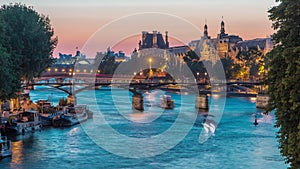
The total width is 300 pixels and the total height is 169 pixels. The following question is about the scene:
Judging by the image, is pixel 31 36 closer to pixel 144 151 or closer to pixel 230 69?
pixel 144 151

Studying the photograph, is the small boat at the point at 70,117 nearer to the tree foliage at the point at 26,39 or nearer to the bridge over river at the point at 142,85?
the tree foliage at the point at 26,39

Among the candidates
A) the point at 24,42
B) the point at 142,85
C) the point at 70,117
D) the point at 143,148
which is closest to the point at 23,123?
the point at 24,42

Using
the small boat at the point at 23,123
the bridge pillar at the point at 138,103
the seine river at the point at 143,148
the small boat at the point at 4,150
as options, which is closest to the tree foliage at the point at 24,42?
the small boat at the point at 23,123

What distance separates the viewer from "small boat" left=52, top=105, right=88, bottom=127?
127ft

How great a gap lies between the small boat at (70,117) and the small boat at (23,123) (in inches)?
83.9

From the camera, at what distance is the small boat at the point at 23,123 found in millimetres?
32559

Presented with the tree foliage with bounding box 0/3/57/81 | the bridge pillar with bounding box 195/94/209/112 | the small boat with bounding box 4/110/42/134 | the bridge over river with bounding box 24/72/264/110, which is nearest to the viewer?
the tree foliage with bounding box 0/3/57/81

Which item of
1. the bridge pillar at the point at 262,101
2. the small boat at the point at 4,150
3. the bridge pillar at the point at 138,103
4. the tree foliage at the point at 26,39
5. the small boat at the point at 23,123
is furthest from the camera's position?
the bridge pillar at the point at 262,101

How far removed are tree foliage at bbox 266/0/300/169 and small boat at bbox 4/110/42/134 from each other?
75.2 feet

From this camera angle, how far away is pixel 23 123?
3372 centimetres

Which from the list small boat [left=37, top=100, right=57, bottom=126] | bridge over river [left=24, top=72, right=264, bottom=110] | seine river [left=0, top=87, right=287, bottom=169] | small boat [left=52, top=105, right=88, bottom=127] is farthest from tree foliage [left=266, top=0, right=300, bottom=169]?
bridge over river [left=24, top=72, right=264, bottom=110]

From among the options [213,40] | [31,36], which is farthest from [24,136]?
[213,40]

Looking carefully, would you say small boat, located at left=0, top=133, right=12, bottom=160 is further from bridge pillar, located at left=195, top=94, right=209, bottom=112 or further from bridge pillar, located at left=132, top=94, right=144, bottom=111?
bridge pillar, located at left=195, top=94, right=209, bottom=112

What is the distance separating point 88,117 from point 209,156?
20273 mm
